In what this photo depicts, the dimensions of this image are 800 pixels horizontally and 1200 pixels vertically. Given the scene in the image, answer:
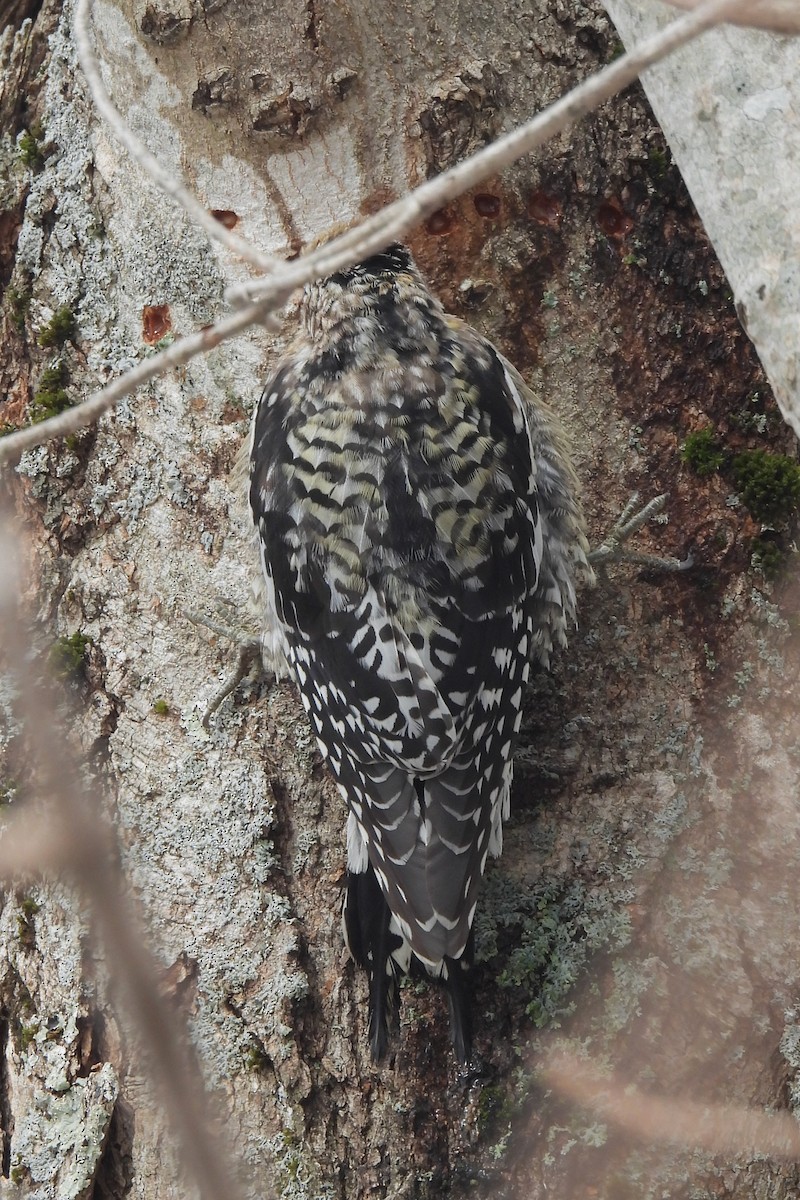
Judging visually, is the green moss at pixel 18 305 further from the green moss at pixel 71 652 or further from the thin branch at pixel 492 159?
the thin branch at pixel 492 159

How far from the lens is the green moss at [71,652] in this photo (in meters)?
2.90

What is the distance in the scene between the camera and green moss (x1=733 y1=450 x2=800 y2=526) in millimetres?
2639

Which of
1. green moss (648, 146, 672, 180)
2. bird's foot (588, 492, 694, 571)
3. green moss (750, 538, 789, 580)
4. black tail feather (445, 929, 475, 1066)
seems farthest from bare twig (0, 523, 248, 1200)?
green moss (648, 146, 672, 180)

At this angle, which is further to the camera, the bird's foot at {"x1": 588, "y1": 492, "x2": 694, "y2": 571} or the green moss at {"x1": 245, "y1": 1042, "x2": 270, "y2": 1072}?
the bird's foot at {"x1": 588, "y1": 492, "x2": 694, "y2": 571}

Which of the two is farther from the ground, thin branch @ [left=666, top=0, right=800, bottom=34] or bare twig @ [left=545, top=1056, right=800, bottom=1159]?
thin branch @ [left=666, top=0, right=800, bottom=34]

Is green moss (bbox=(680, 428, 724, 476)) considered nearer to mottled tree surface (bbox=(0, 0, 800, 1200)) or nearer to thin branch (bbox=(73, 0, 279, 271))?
mottled tree surface (bbox=(0, 0, 800, 1200))

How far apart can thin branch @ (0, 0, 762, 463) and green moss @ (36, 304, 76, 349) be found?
6.19 feet

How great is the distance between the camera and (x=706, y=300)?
2.75m

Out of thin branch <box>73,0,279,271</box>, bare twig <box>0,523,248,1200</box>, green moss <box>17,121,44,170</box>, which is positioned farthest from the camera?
green moss <box>17,121,44,170</box>

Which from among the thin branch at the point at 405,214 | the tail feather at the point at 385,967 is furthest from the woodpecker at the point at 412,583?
the thin branch at the point at 405,214

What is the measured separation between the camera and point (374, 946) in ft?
8.27

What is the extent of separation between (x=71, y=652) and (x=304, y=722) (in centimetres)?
67

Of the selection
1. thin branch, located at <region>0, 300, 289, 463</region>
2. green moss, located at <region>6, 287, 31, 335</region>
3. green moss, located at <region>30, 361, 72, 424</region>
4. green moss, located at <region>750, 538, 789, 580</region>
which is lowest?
green moss, located at <region>750, 538, 789, 580</region>

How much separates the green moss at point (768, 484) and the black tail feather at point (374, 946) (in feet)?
4.14
